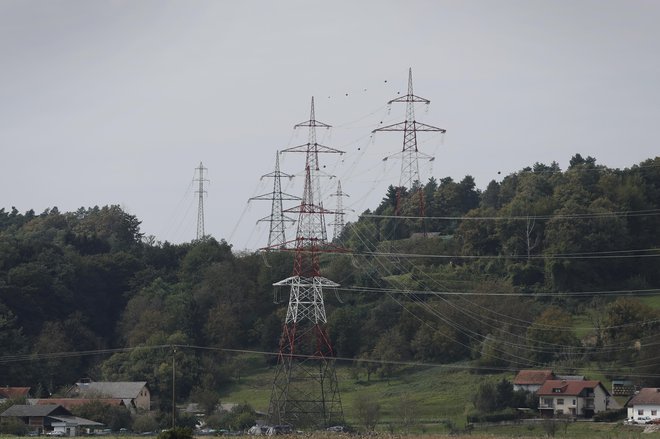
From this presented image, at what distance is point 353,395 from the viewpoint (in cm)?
6888

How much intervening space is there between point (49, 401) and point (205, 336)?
1512cm

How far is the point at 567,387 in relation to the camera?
6362 centimetres

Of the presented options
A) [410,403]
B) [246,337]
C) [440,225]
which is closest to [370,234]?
[440,225]

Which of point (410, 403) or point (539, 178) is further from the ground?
point (539, 178)

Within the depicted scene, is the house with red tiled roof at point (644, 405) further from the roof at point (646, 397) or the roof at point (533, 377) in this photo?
the roof at point (533, 377)

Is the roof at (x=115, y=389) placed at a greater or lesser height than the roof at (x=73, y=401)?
greater

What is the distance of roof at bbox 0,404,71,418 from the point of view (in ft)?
208

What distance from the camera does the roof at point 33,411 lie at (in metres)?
63.3

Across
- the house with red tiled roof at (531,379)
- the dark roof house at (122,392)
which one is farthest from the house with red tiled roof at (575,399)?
the dark roof house at (122,392)

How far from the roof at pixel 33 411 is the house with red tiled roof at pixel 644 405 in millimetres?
26296

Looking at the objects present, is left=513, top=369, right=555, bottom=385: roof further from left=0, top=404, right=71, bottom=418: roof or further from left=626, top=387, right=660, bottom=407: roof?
left=0, top=404, right=71, bottom=418: roof

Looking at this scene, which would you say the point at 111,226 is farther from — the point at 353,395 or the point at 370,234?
the point at 353,395

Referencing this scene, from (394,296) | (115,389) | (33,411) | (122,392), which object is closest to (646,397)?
(394,296)

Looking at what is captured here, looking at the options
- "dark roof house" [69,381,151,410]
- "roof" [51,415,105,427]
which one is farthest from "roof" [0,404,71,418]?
"dark roof house" [69,381,151,410]
